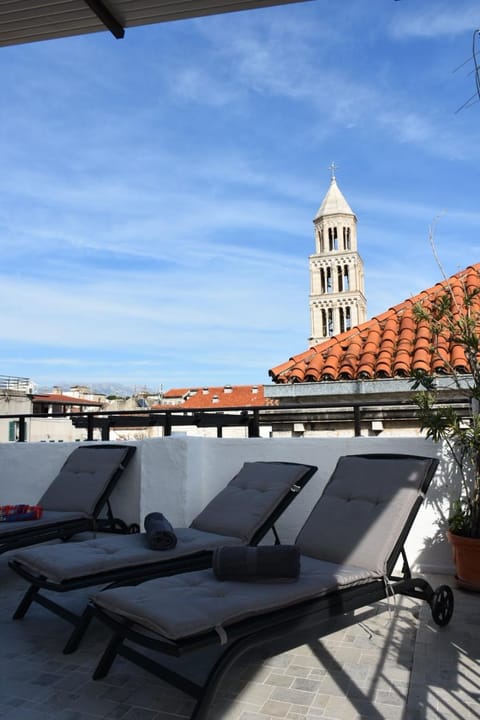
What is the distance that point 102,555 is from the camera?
2922mm

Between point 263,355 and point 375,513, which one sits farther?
point 263,355

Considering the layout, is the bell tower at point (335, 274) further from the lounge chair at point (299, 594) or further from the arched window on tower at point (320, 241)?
the lounge chair at point (299, 594)

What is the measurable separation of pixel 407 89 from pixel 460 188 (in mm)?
3502

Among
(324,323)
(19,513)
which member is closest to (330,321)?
(324,323)

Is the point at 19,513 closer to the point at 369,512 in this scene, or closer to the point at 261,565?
the point at 261,565

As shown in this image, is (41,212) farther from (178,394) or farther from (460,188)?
(178,394)

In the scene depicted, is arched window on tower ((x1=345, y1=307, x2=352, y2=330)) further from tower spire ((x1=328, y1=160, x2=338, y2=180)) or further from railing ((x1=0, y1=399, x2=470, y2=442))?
railing ((x1=0, y1=399, x2=470, y2=442))

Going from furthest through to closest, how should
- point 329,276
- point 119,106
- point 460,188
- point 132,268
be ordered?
point 329,276, point 132,268, point 119,106, point 460,188

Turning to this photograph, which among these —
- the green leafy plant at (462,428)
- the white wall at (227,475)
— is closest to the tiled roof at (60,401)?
the white wall at (227,475)

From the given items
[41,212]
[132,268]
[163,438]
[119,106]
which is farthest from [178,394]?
[163,438]

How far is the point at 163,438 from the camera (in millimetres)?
4688

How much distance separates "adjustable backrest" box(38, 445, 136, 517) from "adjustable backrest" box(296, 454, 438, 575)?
1854mm

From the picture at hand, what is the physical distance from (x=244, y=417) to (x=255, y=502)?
1651mm

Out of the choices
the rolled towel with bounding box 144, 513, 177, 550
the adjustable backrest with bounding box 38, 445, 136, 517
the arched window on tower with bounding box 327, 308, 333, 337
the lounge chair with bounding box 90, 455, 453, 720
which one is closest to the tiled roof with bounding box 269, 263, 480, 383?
the adjustable backrest with bounding box 38, 445, 136, 517
